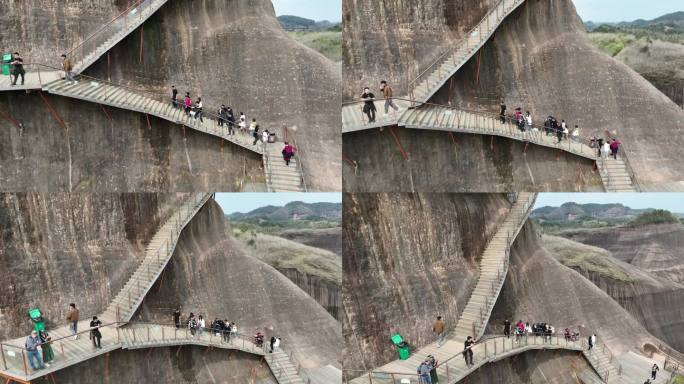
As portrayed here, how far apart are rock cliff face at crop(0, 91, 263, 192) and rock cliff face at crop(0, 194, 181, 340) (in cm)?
64

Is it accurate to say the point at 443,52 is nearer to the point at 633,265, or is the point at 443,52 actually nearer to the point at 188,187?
the point at 188,187

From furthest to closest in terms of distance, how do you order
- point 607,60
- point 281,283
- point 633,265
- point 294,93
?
point 633,265
point 281,283
point 607,60
point 294,93


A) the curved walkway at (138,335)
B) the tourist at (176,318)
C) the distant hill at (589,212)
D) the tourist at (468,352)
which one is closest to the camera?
the curved walkway at (138,335)

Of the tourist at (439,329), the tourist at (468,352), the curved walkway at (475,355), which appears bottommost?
the curved walkway at (475,355)

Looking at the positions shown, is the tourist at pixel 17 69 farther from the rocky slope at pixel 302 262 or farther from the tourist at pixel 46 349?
the rocky slope at pixel 302 262

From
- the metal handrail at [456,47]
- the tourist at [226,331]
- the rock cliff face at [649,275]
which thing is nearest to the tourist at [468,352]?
the metal handrail at [456,47]

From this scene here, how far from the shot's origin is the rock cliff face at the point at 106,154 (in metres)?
12.7

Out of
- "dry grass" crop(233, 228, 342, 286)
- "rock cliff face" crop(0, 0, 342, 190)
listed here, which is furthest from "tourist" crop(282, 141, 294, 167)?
"dry grass" crop(233, 228, 342, 286)

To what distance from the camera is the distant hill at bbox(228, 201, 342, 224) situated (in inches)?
571

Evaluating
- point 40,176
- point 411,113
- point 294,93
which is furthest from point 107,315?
point 411,113

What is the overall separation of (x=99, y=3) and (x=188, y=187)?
5.78 metres

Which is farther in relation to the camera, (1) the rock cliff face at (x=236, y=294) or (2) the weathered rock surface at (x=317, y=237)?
(2) the weathered rock surface at (x=317, y=237)

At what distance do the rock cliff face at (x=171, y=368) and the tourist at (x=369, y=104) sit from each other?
8649mm

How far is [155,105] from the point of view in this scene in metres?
13.4
